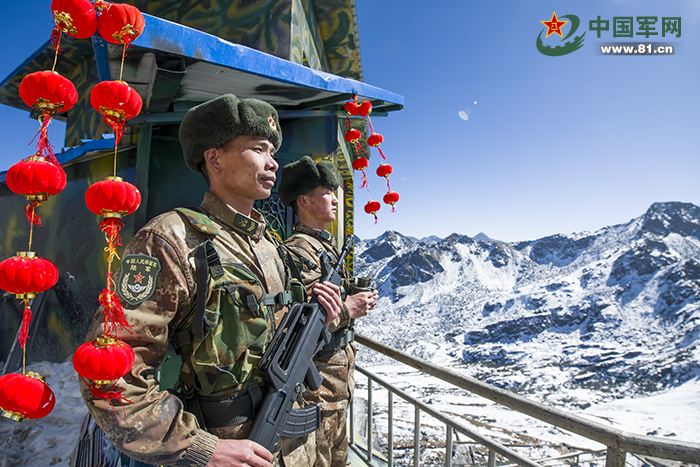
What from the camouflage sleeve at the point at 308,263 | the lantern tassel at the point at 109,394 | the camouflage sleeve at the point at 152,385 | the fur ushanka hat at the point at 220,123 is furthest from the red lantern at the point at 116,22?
the camouflage sleeve at the point at 308,263

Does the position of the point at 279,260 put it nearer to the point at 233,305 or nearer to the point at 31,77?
the point at 233,305

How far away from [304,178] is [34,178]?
214 cm

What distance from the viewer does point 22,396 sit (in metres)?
0.99

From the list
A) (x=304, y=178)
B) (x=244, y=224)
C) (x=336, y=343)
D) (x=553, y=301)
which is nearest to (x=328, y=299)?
(x=244, y=224)

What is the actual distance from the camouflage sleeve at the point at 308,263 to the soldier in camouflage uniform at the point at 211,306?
60 cm

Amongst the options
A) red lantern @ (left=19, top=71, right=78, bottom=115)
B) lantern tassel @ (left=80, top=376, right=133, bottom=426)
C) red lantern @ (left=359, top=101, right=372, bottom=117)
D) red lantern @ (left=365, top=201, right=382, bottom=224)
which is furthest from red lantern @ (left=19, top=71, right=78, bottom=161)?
red lantern @ (left=365, top=201, right=382, bottom=224)

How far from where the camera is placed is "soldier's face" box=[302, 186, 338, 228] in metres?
Result: 3.06

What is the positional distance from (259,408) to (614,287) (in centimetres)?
13467

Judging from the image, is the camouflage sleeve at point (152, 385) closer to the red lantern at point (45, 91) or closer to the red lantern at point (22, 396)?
the red lantern at point (22, 396)

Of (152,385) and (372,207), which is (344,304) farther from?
(372,207)

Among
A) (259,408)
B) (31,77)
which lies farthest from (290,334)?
(31,77)

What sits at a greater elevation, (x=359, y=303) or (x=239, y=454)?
(x=359, y=303)

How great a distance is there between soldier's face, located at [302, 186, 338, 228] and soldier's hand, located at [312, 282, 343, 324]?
126 cm

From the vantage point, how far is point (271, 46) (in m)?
4.34
